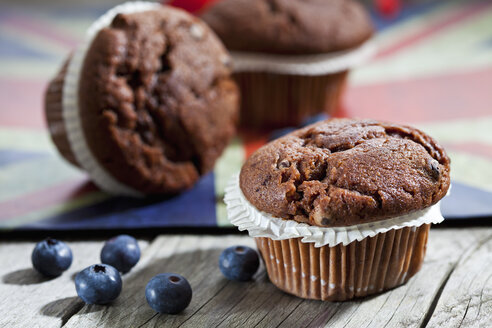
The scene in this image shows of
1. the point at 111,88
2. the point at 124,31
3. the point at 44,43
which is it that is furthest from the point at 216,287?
the point at 44,43

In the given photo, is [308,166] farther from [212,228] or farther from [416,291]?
[212,228]

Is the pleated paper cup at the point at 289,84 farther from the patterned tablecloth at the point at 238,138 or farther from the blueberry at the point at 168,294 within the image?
the blueberry at the point at 168,294

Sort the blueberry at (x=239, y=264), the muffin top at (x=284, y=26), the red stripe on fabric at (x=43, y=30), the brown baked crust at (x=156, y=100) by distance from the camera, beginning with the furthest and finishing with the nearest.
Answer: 1. the red stripe on fabric at (x=43, y=30)
2. the muffin top at (x=284, y=26)
3. the brown baked crust at (x=156, y=100)
4. the blueberry at (x=239, y=264)

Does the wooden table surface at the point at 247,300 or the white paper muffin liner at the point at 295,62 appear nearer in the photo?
the wooden table surface at the point at 247,300

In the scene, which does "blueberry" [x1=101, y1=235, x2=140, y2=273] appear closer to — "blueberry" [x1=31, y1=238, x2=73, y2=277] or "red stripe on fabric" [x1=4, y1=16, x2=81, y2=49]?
"blueberry" [x1=31, y1=238, x2=73, y2=277]

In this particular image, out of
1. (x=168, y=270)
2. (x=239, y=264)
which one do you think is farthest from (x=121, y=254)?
(x=239, y=264)

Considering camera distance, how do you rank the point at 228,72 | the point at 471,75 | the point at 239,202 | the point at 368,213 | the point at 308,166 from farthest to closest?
the point at 471,75
the point at 228,72
the point at 239,202
the point at 308,166
the point at 368,213

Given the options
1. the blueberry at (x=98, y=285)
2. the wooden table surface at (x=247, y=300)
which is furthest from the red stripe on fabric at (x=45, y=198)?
the blueberry at (x=98, y=285)
